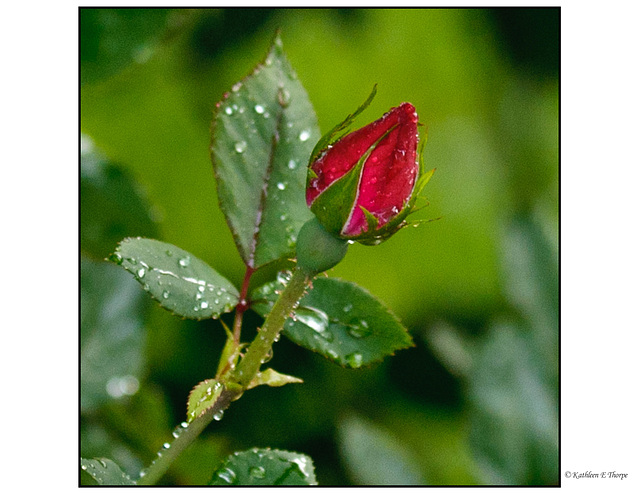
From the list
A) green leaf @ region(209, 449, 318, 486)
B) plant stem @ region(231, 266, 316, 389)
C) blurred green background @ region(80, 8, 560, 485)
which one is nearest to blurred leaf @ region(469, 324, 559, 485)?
blurred green background @ region(80, 8, 560, 485)

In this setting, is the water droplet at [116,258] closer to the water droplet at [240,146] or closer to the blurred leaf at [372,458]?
the water droplet at [240,146]

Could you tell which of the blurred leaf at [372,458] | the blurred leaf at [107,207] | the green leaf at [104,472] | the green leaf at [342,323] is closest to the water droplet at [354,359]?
the green leaf at [342,323]

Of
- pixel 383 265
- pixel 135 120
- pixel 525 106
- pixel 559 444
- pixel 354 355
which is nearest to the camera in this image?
pixel 354 355

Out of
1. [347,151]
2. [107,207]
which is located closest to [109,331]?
[107,207]

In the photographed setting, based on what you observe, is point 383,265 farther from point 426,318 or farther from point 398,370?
point 398,370

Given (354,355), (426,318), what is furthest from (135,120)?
(354,355)

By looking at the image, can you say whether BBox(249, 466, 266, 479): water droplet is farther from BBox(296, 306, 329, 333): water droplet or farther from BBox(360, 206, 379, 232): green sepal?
BBox(360, 206, 379, 232): green sepal

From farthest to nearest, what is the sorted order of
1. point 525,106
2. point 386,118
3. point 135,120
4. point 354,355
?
point 525,106
point 135,120
point 354,355
point 386,118
